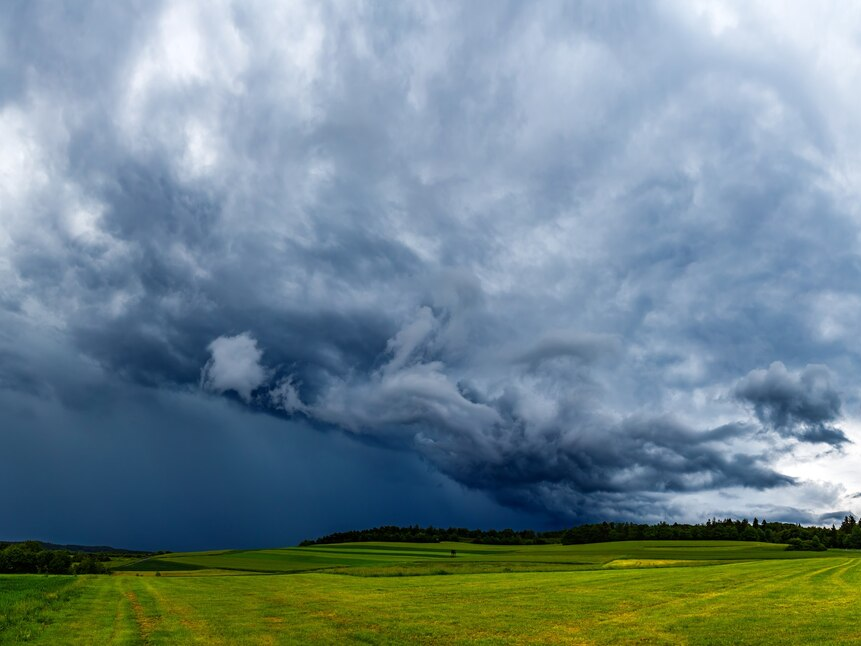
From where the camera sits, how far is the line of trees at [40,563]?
405 ft

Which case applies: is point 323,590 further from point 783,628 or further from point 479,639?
point 783,628

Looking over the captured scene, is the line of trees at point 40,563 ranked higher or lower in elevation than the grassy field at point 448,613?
lower

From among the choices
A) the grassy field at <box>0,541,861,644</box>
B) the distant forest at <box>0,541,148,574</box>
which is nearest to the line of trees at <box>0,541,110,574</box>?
the distant forest at <box>0,541,148,574</box>

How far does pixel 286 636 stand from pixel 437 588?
115 ft

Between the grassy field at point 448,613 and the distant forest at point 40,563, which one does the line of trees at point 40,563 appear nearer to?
the distant forest at point 40,563

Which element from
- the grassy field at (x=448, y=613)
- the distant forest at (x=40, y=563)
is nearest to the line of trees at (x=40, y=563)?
the distant forest at (x=40, y=563)

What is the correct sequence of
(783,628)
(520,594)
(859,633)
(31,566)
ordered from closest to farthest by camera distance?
(859,633), (783,628), (520,594), (31,566)

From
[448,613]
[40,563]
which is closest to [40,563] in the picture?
[40,563]

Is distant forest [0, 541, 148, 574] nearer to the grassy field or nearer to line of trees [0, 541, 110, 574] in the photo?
line of trees [0, 541, 110, 574]

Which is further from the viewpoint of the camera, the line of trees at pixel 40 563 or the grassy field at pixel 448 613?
the line of trees at pixel 40 563

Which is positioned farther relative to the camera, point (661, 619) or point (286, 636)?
point (661, 619)

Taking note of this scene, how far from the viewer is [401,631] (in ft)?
106

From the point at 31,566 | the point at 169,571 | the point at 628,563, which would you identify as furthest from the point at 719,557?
the point at 31,566

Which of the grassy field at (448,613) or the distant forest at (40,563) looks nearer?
the grassy field at (448,613)
